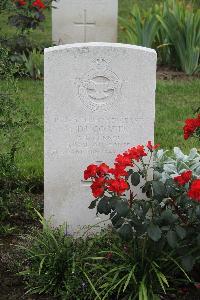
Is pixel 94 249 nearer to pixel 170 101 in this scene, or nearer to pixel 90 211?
pixel 90 211

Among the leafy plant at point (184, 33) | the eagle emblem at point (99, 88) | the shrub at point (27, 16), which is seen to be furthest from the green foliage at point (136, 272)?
the leafy plant at point (184, 33)

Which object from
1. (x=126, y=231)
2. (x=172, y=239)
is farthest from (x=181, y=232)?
(x=126, y=231)

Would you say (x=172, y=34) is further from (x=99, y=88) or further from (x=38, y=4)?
(x=99, y=88)

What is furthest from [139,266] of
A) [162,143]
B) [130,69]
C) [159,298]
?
[162,143]

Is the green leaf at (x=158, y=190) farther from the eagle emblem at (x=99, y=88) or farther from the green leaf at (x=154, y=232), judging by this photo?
the eagle emblem at (x=99, y=88)

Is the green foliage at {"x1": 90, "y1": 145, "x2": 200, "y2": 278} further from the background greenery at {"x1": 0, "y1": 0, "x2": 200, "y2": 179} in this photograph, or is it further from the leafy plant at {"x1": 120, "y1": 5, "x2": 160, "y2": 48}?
the leafy plant at {"x1": 120, "y1": 5, "x2": 160, "y2": 48}

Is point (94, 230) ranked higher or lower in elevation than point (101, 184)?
lower

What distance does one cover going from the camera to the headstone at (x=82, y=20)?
1059 cm

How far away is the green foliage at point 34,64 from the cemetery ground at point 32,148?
113 millimetres

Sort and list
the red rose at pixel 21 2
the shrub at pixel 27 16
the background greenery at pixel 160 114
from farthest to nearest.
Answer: the shrub at pixel 27 16
the red rose at pixel 21 2
the background greenery at pixel 160 114

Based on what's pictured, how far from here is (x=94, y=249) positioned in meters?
4.53

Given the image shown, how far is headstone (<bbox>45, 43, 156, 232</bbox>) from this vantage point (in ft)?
15.0

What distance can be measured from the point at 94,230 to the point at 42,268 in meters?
0.54

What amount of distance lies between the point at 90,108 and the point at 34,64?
15.6 feet
